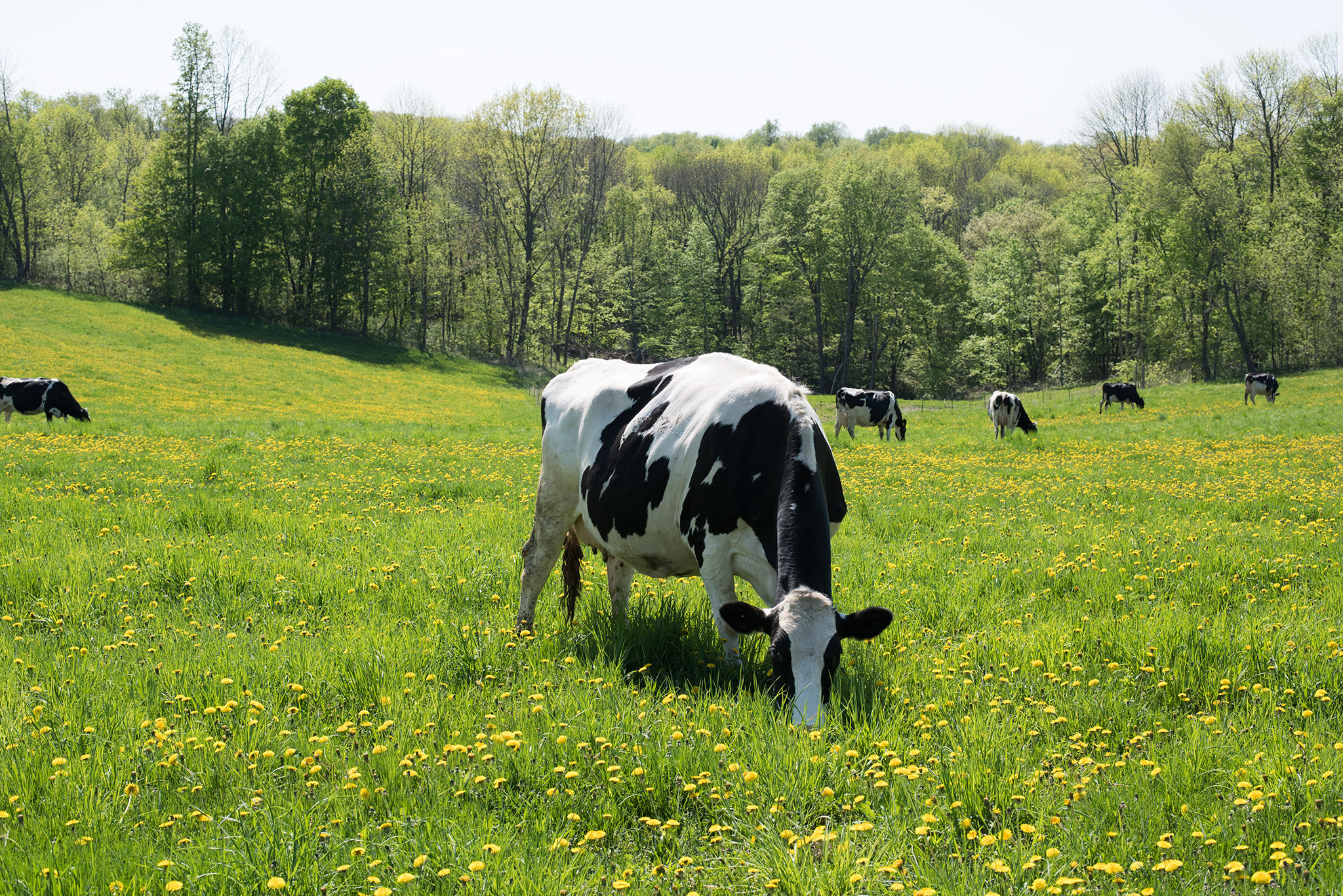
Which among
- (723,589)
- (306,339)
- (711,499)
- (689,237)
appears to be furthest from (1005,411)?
(689,237)

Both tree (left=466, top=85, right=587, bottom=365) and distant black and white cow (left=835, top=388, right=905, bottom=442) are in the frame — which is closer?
distant black and white cow (left=835, top=388, right=905, bottom=442)

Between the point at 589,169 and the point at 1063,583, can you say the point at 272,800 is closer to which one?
the point at 1063,583

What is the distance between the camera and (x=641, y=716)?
4.35 m

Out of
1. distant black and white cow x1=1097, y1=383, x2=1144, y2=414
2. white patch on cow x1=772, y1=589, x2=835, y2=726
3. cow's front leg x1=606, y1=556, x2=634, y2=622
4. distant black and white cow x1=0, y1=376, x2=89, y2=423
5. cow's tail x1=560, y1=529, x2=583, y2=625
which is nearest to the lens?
white patch on cow x1=772, y1=589, x2=835, y2=726

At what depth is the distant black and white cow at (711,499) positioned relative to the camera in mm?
4539

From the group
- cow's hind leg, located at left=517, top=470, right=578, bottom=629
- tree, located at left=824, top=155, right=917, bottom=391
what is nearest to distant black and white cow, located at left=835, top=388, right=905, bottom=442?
cow's hind leg, located at left=517, top=470, right=578, bottom=629

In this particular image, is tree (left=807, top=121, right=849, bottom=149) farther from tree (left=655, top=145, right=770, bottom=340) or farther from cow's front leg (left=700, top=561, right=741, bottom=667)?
cow's front leg (left=700, top=561, right=741, bottom=667)

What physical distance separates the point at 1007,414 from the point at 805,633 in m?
29.2

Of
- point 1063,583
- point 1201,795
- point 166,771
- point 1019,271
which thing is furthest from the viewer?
point 1019,271

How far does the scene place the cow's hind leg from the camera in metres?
6.86

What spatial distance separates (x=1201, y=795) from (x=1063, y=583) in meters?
4.17

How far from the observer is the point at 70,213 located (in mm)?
63500

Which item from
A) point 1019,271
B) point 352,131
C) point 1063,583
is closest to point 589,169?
point 352,131

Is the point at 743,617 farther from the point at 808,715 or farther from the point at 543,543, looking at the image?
the point at 543,543
